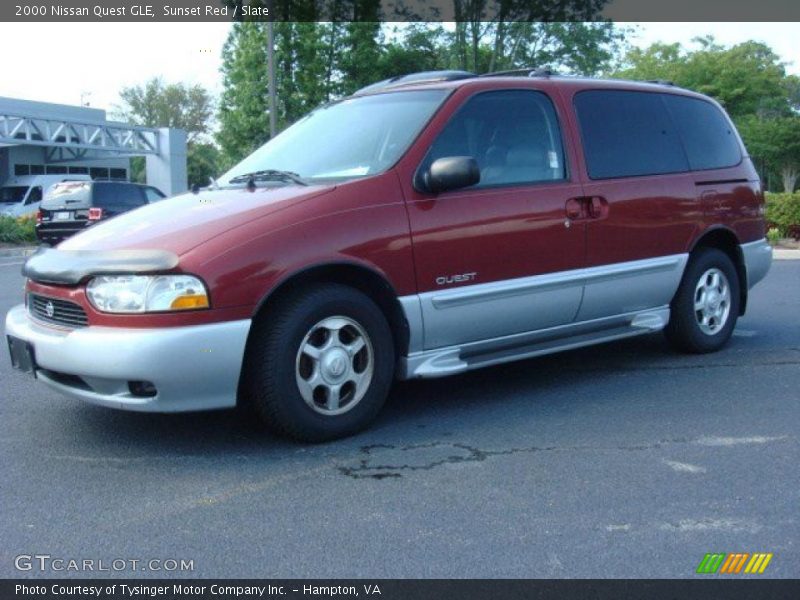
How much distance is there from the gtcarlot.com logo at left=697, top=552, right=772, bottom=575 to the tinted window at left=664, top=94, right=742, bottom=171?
361 cm

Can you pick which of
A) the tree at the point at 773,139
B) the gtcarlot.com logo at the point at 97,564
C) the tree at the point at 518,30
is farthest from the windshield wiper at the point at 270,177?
the tree at the point at 773,139

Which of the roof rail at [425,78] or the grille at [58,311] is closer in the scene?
the grille at [58,311]

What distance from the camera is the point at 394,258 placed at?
4469 millimetres

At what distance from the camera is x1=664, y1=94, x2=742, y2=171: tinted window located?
20.4 ft

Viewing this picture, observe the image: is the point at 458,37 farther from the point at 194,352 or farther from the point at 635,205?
the point at 194,352

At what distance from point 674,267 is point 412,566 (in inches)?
139

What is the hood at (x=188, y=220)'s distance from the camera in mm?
4098

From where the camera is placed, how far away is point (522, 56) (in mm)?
26031

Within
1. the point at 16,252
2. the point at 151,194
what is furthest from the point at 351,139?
the point at 16,252

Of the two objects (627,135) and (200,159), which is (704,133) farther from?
(200,159)

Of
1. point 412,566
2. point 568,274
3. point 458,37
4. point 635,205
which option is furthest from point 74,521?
point 458,37

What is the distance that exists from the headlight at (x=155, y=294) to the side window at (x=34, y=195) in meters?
28.1

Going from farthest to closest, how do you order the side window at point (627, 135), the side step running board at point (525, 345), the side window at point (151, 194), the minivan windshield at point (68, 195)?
the side window at point (151, 194) < the minivan windshield at point (68, 195) < the side window at point (627, 135) < the side step running board at point (525, 345)

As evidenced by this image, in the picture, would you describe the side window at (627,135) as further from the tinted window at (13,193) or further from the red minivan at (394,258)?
the tinted window at (13,193)
